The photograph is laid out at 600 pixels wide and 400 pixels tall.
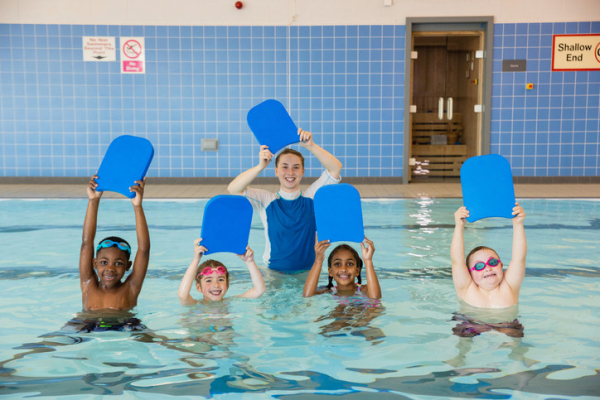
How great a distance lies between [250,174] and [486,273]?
140 centimetres

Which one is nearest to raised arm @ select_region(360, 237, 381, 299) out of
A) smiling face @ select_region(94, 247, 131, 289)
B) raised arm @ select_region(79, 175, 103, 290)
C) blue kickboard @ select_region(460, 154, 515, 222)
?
blue kickboard @ select_region(460, 154, 515, 222)

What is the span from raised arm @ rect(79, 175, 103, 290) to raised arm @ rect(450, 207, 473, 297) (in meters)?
1.73

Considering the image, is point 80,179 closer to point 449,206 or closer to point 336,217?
point 449,206

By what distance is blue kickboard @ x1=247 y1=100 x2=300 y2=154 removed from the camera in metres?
3.57

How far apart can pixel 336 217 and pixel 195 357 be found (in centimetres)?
105

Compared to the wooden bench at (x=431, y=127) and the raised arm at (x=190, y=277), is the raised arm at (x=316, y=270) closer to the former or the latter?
the raised arm at (x=190, y=277)

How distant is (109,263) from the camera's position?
9.77 ft

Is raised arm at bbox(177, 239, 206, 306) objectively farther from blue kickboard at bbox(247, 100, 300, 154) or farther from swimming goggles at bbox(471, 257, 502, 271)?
swimming goggles at bbox(471, 257, 502, 271)

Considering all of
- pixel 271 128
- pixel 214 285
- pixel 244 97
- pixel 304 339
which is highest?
pixel 244 97

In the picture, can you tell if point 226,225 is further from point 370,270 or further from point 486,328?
point 486,328

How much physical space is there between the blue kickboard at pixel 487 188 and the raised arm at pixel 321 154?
2.85 feet

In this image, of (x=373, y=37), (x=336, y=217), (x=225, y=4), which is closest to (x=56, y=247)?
(x=336, y=217)

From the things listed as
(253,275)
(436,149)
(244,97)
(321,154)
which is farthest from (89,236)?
(436,149)

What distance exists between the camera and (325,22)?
8945mm
